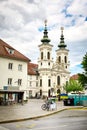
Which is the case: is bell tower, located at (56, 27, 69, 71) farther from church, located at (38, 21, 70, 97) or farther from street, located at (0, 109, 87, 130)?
street, located at (0, 109, 87, 130)

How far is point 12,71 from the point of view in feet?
168

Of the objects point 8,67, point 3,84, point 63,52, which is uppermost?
point 63,52

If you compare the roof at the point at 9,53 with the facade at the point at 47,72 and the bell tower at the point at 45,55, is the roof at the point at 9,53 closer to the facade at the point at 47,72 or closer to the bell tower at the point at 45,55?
the facade at the point at 47,72

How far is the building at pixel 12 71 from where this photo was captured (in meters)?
48.8

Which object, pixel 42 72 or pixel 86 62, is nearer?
pixel 86 62

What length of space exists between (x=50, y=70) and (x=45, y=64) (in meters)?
3.85

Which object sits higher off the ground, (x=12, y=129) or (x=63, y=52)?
(x=63, y=52)

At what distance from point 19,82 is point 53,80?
70.4 m

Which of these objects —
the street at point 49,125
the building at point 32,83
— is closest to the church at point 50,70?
the building at point 32,83

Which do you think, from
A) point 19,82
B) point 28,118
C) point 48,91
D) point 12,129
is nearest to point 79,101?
point 19,82

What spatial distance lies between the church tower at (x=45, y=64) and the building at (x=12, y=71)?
63490 mm

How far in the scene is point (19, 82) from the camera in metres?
53.1

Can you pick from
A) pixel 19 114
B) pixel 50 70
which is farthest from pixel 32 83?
pixel 19 114

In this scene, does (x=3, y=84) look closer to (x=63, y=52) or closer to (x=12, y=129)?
(x=12, y=129)
